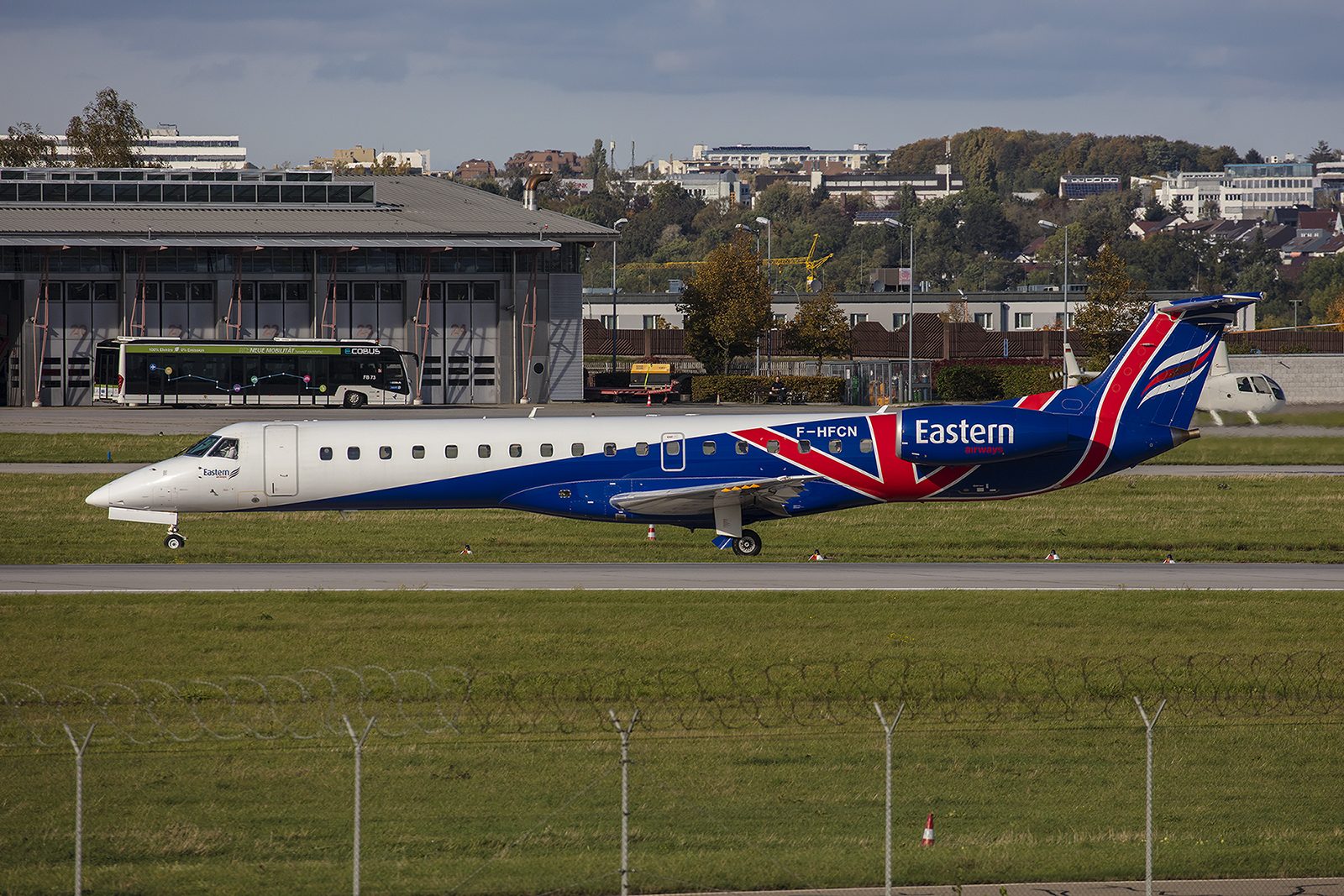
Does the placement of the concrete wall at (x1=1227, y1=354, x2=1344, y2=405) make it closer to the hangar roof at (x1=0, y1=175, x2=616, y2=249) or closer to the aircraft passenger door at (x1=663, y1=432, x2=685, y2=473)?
the aircraft passenger door at (x1=663, y1=432, x2=685, y2=473)

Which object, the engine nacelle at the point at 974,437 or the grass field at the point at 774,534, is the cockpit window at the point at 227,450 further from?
the engine nacelle at the point at 974,437

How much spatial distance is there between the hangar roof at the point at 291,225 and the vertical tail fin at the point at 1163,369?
2073 inches

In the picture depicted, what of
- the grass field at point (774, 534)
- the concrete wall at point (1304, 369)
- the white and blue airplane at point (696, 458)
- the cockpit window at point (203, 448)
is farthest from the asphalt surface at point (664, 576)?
the concrete wall at point (1304, 369)

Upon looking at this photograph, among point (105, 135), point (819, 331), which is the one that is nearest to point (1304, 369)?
point (819, 331)

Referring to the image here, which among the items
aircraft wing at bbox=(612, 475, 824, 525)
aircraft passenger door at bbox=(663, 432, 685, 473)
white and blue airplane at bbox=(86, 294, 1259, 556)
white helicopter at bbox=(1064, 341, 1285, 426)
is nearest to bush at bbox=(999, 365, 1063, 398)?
white helicopter at bbox=(1064, 341, 1285, 426)

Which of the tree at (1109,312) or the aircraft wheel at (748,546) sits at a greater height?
the tree at (1109,312)

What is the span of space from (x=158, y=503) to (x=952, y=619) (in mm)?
18628

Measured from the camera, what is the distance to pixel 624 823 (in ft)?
34.5

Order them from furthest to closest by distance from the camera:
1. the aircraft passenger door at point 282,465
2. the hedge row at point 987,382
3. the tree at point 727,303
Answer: the tree at point 727,303, the hedge row at point 987,382, the aircraft passenger door at point 282,465

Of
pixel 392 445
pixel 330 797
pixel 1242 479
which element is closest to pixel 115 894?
pixel 330 797

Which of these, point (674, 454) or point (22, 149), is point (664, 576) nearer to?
point (674, 454)

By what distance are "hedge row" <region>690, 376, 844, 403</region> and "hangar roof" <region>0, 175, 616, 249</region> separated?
11.6 meters

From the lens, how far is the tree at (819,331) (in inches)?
3622

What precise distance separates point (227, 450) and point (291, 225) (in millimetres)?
54184
